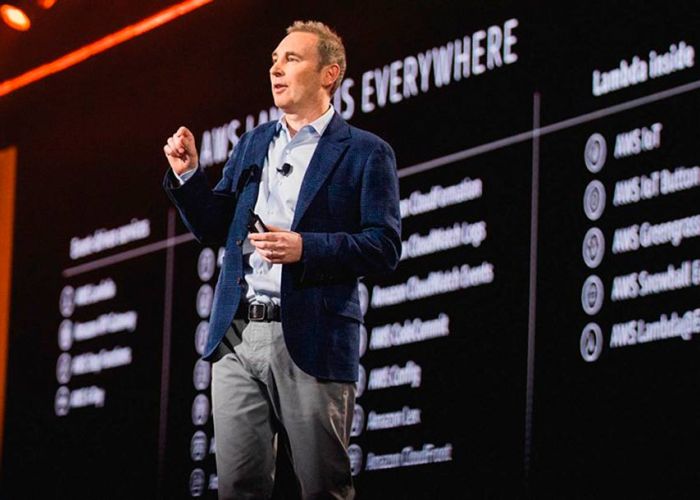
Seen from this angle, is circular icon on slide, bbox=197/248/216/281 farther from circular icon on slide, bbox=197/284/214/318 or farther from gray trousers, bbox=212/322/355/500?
gray trousers, bbox=212/322/355/500

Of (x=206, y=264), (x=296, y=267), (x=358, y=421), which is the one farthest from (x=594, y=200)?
(x=206, y=264)

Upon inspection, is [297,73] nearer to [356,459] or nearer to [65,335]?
[356,459]

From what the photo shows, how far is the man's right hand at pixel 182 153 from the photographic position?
8.75 feet

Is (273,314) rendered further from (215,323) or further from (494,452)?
(494,452)

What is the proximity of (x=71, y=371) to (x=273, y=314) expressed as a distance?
3.22 meters

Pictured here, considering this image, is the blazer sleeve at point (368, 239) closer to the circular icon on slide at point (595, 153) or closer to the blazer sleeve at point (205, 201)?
the blazer sleeve at point (205, 201)

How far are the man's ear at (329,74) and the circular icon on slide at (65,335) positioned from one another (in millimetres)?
3203

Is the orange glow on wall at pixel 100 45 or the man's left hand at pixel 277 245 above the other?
the orange glow on wall at pixel 100 45

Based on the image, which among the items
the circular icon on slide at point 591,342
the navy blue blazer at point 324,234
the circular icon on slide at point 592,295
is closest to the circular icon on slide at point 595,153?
the circular icon on slide at point 592,295

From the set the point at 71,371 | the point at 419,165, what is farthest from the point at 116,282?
the point at 419,165

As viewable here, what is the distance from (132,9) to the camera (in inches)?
235

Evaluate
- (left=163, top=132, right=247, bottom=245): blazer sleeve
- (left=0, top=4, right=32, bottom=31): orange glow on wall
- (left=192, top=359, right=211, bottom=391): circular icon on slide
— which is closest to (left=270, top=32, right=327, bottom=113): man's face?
(left=163, top=132, right=247, bottom=245): blazer sleeve

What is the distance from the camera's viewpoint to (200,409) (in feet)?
16.6

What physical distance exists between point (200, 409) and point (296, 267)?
2578 millimetres
